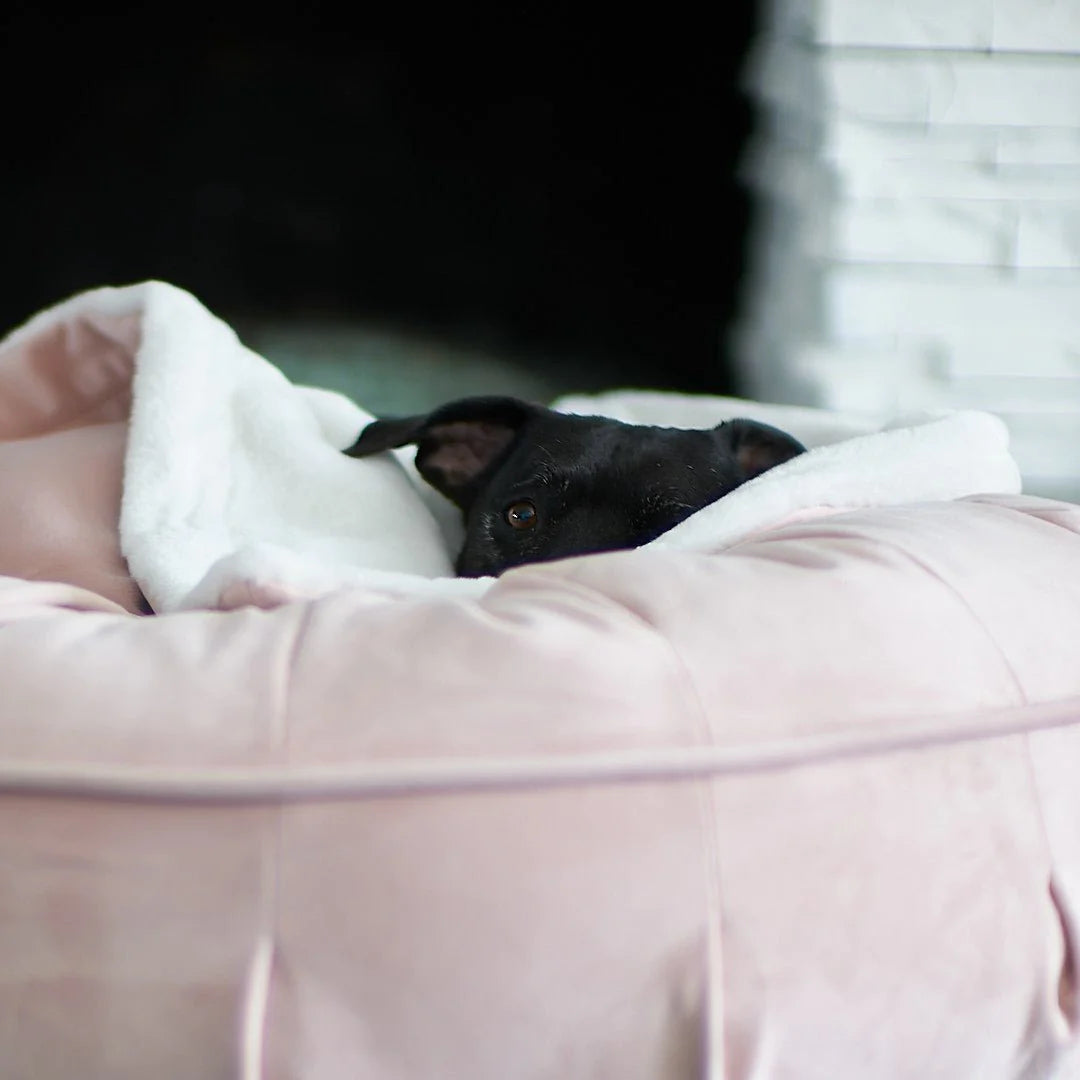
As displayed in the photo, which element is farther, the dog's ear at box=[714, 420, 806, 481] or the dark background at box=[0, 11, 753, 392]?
the dark background at box=[0, 11, 753, 392]

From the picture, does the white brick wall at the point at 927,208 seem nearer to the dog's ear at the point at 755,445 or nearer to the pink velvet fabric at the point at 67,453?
the dog's ear at the point at 755,445

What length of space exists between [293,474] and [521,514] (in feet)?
0.98

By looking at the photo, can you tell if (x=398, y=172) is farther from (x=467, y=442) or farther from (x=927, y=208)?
(x=927, y=208)

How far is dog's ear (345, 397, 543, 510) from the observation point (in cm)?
162

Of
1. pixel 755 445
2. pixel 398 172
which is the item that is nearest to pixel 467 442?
pixel 755 445

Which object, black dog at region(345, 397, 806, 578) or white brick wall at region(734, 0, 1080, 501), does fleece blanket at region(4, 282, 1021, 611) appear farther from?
white brick wall at region(734, 0, 1080, 501)

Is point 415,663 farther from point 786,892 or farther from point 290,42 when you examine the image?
point 290,42

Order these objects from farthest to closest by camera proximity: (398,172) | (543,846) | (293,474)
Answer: (398,172)
(293,474)
(543,846)

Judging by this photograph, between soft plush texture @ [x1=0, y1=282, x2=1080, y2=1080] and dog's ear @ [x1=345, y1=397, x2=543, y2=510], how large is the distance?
2.95 feet

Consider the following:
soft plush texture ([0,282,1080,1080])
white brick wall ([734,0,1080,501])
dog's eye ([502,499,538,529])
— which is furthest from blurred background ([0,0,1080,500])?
soft plush texture ([0,282,1080,1080])

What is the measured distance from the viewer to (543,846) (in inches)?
24.5

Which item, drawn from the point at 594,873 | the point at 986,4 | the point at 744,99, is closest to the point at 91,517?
the point at 594,873

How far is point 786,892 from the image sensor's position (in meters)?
0.64

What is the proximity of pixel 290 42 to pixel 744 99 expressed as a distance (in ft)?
3.04
